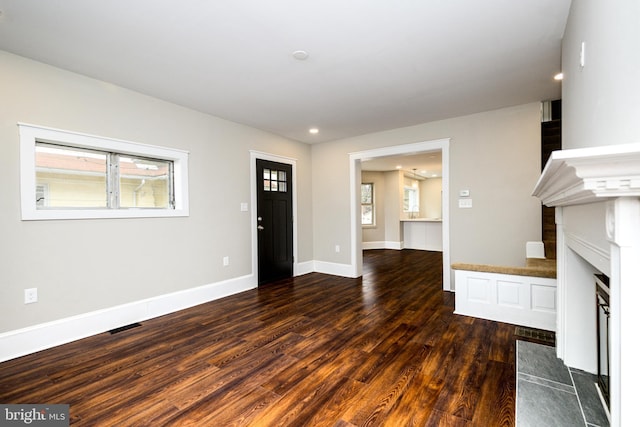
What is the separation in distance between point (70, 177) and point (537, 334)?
4682 mm

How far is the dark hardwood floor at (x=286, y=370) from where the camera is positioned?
1682mm

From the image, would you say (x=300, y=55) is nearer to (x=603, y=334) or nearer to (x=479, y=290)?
(x=603, y=334)

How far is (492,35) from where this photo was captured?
2.19 m

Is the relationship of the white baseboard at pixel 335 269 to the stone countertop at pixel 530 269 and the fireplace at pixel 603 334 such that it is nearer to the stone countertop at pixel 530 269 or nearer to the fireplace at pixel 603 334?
the stone countertop at pixel 530 269

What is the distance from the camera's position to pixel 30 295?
2475 millimetres

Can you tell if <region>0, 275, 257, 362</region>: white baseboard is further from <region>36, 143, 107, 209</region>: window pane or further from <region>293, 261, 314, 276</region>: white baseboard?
<region>293, 261, 314, 276</region>: white baseboard

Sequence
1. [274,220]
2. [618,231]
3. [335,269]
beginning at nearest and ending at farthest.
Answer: [618,231] → [274,220] → [335,269]

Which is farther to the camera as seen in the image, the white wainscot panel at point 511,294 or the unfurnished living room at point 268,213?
the white wainscot panel at point 511,294

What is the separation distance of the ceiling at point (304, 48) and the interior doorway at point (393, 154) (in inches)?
33.5

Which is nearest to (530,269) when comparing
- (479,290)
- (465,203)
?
(479,290)

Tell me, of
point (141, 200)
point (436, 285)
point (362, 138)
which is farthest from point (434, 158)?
point (141, 200)

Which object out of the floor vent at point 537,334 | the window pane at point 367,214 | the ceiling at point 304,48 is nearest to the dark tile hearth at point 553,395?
the floor vent at point 537,334

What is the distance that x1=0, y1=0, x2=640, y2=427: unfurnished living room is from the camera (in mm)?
1613

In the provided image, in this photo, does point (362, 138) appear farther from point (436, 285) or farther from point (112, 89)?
point (112, 89)
